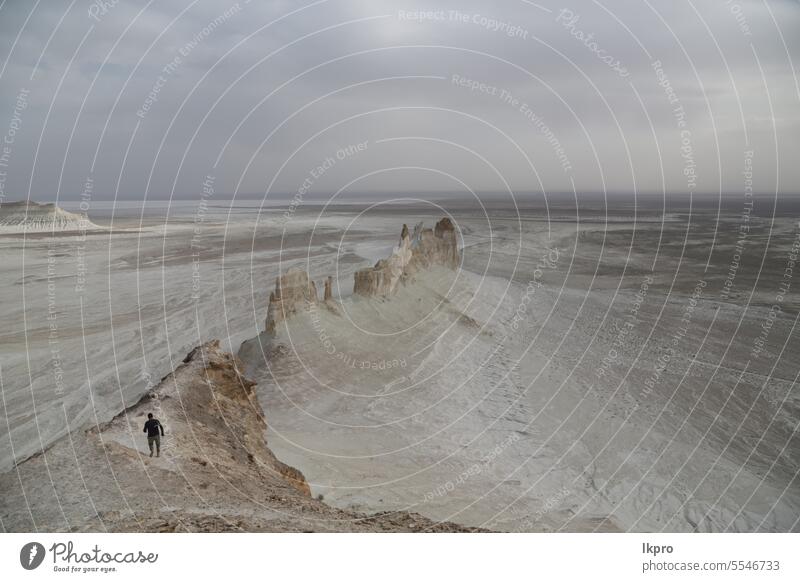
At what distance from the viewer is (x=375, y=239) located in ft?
181

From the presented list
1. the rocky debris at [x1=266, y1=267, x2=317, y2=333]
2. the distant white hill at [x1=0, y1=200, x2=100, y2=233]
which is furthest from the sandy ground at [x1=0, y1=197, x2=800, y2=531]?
the distant white hill at [x1=0, y1=200, x2=100, y2=233]

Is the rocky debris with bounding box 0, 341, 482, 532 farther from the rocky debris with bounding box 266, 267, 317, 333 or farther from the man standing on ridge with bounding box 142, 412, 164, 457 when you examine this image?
the rocky debris with bounding box 266, 267, 317, 333

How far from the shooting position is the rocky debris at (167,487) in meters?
8.37

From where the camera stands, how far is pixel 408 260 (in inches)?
1098

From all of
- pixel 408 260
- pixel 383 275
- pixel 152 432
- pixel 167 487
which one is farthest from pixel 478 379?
pixel 167 487

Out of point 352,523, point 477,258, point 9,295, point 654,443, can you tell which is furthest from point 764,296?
point 9,295

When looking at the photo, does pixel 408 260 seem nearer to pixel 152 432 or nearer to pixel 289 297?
pixel 289 297

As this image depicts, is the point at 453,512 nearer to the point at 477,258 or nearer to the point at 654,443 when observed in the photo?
the point at 654,443

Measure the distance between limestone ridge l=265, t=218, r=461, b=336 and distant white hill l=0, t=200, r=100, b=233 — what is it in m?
29.9

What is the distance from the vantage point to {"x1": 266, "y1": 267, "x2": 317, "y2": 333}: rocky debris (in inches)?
758

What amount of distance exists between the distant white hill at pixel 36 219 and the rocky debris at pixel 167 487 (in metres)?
38.7

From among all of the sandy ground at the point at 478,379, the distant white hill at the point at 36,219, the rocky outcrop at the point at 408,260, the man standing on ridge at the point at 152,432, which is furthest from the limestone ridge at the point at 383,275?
the distant white hill at the point at 36,219

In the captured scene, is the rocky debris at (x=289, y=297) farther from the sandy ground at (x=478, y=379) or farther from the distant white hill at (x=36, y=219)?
the distant white hill at (x=36, y=219)
